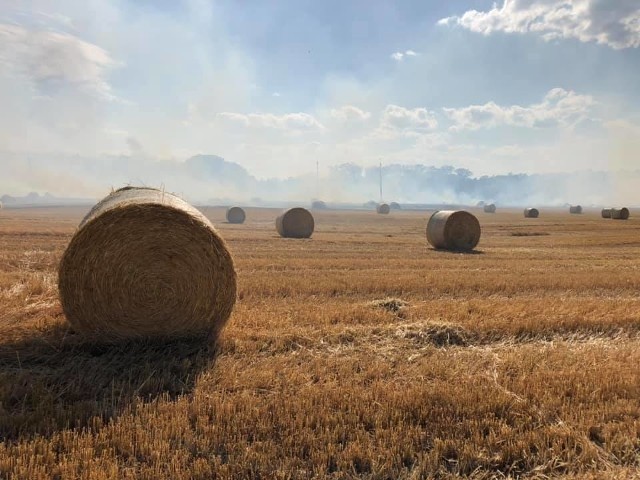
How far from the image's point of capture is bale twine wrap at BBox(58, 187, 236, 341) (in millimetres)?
6062

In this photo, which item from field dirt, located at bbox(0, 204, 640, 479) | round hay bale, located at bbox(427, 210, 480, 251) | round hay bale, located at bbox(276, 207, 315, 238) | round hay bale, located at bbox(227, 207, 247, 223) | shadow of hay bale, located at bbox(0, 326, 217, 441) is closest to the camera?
field dirt, located at bbox(0, 204, 640, 479)

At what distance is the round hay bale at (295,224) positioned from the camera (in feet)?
84.5

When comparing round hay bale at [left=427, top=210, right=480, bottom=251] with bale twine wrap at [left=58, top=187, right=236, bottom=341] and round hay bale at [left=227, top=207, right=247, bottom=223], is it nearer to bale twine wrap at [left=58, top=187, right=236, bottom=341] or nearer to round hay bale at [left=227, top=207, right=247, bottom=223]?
bale twine wrap at [left=58, top=187, right=236, bottom=341]

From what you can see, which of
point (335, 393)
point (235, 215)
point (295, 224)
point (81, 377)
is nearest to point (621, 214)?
point (295, 224)

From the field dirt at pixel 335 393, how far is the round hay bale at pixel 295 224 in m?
16.5

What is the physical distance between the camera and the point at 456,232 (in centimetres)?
1995

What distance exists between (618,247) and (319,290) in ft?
57.3

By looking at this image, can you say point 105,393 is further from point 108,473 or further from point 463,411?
point 463,411

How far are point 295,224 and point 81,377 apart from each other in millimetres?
20944

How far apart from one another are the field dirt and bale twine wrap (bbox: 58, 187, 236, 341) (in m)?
0.30

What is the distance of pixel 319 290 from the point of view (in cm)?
1018

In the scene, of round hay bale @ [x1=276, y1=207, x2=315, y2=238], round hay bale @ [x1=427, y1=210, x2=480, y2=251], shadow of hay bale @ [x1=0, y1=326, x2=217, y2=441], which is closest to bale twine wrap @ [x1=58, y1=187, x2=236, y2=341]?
shadow of hay bale @ [x1=0, y1=326, x2=217, y2=441]

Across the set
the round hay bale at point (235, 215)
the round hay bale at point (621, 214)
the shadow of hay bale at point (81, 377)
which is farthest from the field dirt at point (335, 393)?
the round hay bale at point (621, 214)

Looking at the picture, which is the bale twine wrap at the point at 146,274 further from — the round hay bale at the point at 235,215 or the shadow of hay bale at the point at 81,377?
the round hay bale at the point at 235,215
